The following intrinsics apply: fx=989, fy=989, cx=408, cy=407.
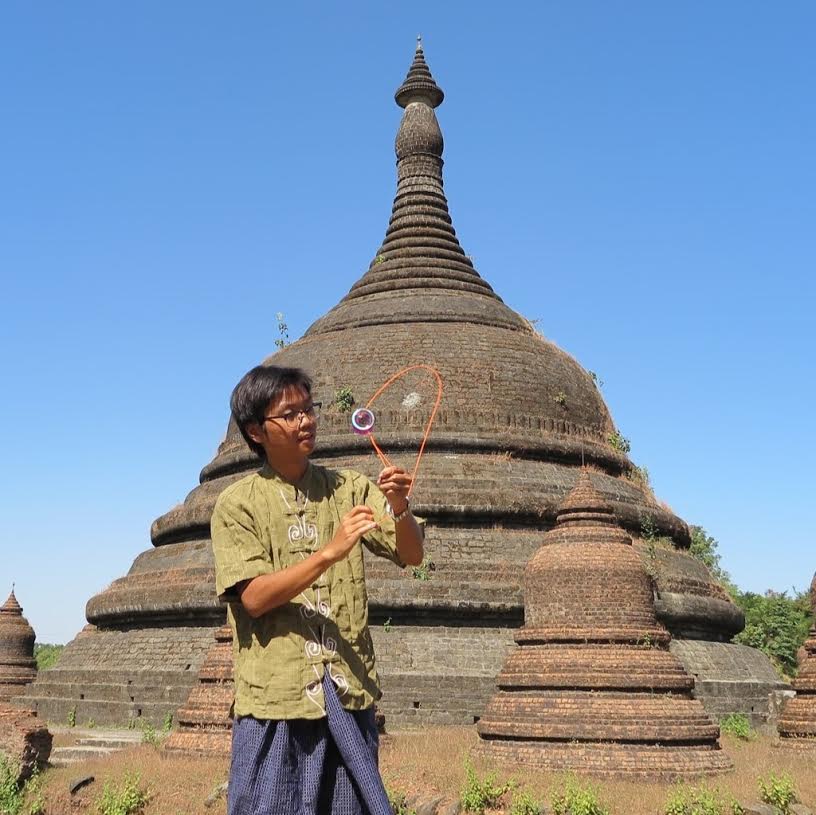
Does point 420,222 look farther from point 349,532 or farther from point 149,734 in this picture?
point 349,532

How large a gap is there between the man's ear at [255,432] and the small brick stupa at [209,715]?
1031 centimetres

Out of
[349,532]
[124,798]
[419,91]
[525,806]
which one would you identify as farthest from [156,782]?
[419,91]

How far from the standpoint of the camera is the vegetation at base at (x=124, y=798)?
1084cm

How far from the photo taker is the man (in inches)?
124

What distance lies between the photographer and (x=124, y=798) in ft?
35.7

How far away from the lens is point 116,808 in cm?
1080

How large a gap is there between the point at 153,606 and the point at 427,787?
1003 cm

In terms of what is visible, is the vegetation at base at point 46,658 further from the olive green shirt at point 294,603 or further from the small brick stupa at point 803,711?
the olive green shirt at point 294,603

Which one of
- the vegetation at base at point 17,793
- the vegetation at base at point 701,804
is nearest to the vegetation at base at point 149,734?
the vegetation at base at point 17,793

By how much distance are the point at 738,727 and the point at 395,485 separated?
1549cm

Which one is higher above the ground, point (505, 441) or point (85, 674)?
point (505, 441)

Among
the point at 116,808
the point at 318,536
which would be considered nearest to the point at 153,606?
the point at 116,808

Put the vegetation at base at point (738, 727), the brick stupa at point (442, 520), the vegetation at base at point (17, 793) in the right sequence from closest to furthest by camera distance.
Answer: the vegetation at base at point (17, 793) → the vegetation at base at point (738, 727) → the brick stupa at point (442, 520)

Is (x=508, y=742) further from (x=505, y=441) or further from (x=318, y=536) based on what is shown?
(x=318, y=536)
